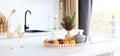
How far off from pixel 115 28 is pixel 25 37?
2.89 metres

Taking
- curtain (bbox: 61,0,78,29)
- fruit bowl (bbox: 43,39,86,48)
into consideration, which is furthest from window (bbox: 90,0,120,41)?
fruit bowl (bbox: 43,39,86,48)

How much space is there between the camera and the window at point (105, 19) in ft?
18.6

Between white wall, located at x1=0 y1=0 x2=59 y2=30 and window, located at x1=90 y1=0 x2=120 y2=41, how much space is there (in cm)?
99

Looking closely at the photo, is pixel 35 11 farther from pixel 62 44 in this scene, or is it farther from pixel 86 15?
pixel 62 44

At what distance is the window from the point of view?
5.68 meters

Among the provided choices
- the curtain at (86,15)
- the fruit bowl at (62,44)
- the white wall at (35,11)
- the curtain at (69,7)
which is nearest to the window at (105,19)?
the curtain at (86,15)

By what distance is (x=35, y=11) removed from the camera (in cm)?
509

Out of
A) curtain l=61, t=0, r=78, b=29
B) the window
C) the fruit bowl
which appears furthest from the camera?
the window

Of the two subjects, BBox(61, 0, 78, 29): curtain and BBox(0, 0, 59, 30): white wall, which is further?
BBox(61, 0, 78, 29): curtain

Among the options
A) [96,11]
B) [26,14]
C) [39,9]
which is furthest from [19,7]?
[96,11]

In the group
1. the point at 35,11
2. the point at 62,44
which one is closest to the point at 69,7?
the point at 35,11

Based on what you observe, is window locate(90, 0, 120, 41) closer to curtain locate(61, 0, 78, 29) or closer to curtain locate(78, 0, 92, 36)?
curtain locate(78, 0, 92, 36)

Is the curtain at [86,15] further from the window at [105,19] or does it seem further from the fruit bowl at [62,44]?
the fruit bowl at [62,44]

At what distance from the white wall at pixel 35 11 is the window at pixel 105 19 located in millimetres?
993
